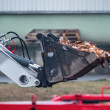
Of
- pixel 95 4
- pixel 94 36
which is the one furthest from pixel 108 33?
pixel 95 4

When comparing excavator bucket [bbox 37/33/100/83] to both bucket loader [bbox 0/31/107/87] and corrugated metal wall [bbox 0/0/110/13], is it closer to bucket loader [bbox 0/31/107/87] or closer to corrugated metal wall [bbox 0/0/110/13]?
bucket loader [bbox 0/31/107/87]

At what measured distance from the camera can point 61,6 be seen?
1084cm

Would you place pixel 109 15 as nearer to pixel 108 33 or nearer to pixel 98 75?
pixel 108 33

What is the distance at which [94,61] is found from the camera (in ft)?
12.7

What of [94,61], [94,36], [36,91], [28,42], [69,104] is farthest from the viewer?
[94,36]

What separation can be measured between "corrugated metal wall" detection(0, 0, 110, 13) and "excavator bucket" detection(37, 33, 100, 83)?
7.01 meters

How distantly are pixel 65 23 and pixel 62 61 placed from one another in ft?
23.6

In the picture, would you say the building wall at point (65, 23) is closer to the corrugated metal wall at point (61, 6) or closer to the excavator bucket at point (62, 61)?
the corrugated metal wall at point (61, 6)

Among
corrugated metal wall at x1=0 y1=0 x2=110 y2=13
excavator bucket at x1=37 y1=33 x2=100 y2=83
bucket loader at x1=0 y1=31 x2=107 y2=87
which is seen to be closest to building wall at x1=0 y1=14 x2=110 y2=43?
corrugated metal wall at x1=0 y1=0 x2=110 y2=13

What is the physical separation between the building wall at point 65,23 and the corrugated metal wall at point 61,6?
0.79 ft

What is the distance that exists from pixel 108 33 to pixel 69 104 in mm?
8899

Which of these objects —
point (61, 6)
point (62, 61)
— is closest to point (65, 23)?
point (61, 6)

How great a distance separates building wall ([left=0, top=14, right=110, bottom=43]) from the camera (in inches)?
432

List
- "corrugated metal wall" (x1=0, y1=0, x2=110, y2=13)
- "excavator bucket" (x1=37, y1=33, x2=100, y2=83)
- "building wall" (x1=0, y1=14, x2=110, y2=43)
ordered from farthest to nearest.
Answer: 1. "building wall" (x1=0, y1=14, x2=110, y2=43)
2. "corrugated metal wall" (x1=0, y1=0, x2=110, y2=13)
3. "excavator bucket" (x1=37, y1=33, x2=100, y2=83)
